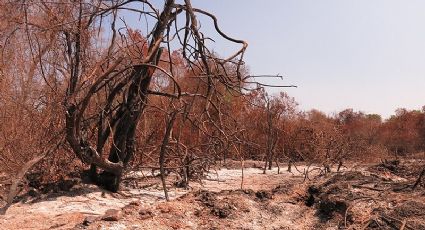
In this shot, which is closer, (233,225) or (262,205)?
(233,225)

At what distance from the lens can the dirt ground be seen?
4605mm

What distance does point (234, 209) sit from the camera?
17.3 ft

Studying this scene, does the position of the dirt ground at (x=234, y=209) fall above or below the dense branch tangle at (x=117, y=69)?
below

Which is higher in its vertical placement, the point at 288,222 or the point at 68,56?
the point at 68,56

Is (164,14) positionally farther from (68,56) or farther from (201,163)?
(201,163)

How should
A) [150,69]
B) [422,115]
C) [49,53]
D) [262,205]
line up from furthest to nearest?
[422,115], [49,53], [150,69], [262,205]

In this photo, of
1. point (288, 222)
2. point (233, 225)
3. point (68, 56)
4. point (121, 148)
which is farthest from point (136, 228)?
point (68, 56)

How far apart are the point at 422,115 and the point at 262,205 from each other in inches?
1127

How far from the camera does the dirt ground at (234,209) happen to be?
4605mm

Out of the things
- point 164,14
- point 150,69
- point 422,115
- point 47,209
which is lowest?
point 47,209

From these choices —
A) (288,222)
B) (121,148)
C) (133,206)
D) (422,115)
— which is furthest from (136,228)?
(422,115)

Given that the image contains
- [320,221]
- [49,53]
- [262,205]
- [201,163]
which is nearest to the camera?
[320,221]

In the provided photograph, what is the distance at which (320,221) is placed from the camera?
17.0ft

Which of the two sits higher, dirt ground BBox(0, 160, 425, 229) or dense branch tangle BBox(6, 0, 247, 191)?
dense branch tangle BBox(6, 0, 247, 191)
